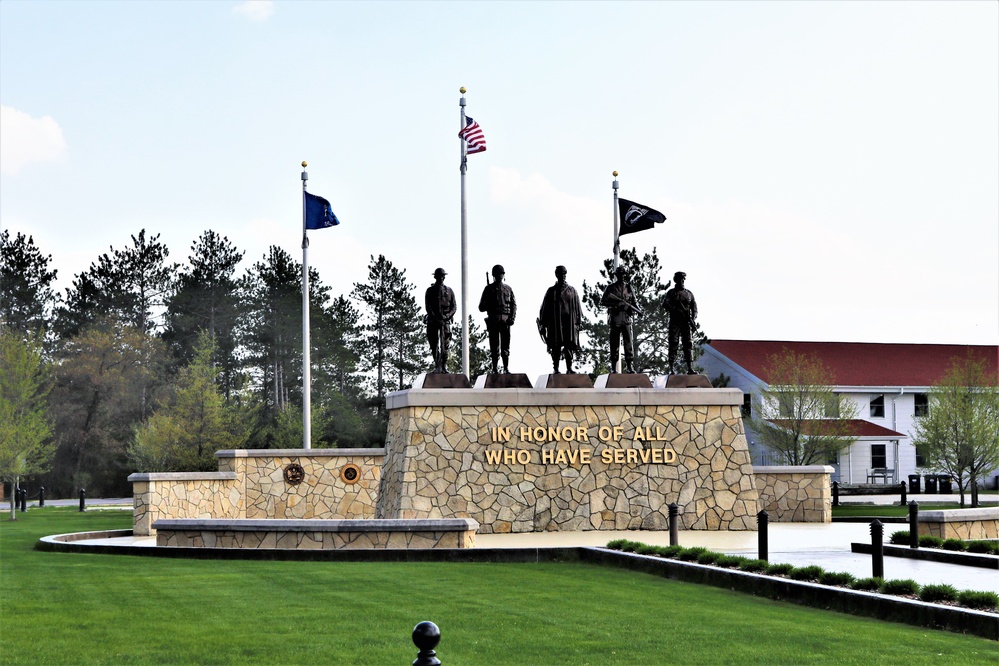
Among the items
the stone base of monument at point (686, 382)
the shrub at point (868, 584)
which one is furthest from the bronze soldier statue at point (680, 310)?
the shrub at point (868, 584)

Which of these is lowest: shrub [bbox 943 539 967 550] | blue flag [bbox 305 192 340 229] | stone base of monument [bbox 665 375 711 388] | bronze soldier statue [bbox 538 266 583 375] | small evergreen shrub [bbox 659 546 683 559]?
small evergreen shrub [bbox 659 546 683 559]

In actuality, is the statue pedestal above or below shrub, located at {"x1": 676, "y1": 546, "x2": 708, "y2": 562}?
above

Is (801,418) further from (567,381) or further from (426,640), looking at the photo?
(426,640)

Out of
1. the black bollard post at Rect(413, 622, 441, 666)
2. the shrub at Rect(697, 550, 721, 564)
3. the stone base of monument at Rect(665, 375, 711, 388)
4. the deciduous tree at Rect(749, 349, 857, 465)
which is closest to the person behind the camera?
the black bollard post at Rect(413, 622, 441, 666)

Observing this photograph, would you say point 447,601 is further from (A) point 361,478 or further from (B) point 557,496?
(A) point 361,478

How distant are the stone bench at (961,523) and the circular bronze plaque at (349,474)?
45.6ft

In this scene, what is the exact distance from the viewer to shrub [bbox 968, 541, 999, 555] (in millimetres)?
15804

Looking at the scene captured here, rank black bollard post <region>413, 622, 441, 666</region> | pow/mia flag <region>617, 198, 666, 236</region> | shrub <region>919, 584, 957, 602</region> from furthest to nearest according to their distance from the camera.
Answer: pow/mia flag <region>617, 198, 666, 236</region> → shrub <region>919, 584, 957, 602</region> → black bollard post <region>413, 622, 441, 666</region>

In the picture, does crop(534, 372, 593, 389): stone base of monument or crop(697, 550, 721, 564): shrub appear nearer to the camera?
crop(697, 550, 721, 564): shrub

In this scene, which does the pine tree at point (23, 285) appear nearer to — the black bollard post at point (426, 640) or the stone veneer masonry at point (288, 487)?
the stone veneer masonry at point (288, 487)

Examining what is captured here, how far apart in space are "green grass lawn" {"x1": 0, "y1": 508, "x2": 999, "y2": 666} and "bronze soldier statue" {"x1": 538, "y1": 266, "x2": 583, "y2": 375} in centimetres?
809

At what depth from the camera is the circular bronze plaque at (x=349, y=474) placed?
28891 millimetres

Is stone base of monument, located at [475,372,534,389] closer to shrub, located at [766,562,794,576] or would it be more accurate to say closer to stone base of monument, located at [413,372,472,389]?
stone base of monument, located at [413,372,472,389]

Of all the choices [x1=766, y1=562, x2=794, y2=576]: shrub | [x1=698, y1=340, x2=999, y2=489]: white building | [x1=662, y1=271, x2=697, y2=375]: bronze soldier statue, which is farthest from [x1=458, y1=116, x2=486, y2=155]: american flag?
[x1=698, y1=340, x2=999, y2=489]: white building
